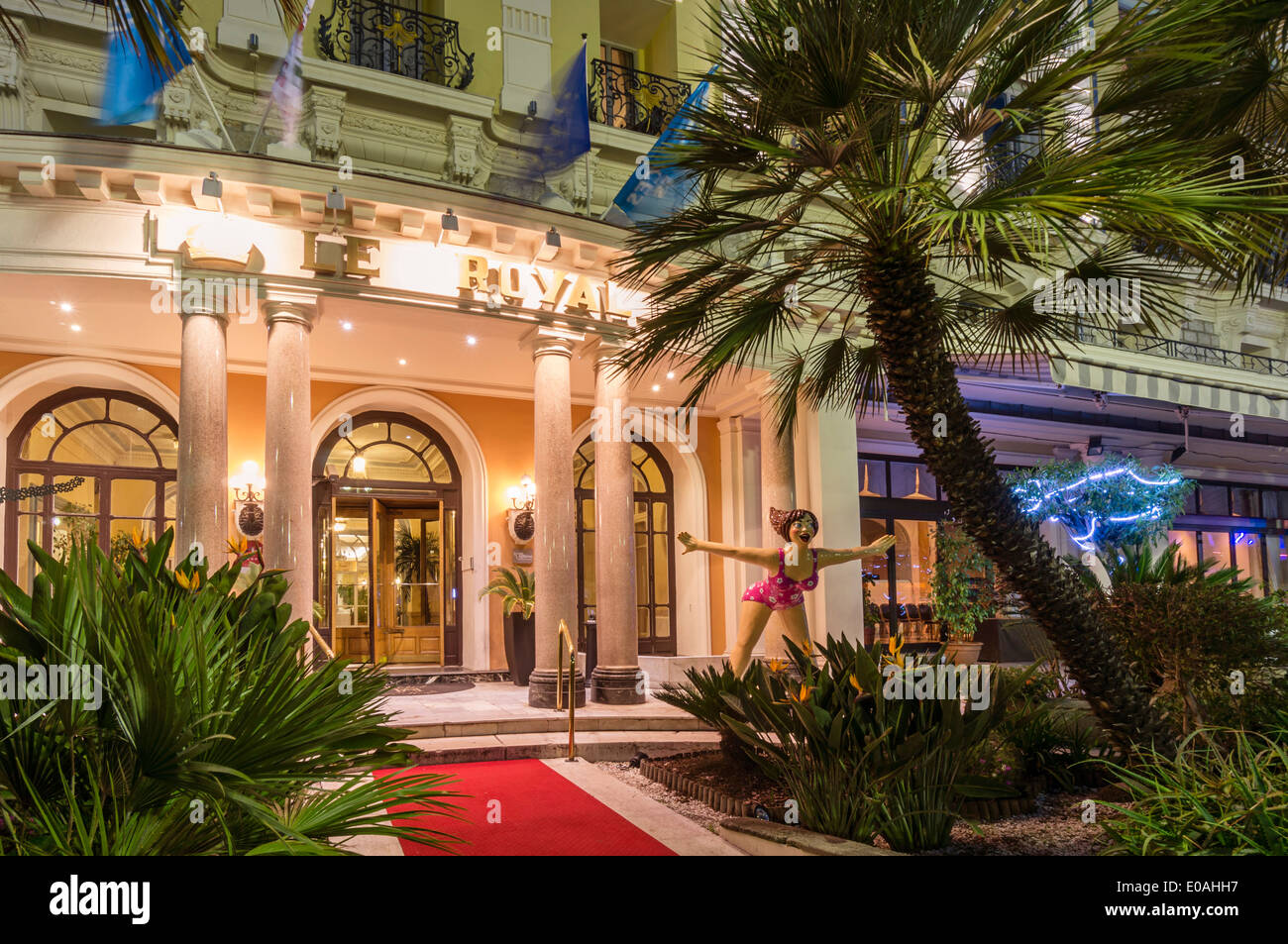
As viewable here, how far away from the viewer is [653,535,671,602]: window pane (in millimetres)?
14758

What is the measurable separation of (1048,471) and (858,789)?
12.2 metres

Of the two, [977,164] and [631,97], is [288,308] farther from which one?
[977,164]

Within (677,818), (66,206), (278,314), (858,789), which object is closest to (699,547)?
(677,818)

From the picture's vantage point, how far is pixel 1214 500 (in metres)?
21.7

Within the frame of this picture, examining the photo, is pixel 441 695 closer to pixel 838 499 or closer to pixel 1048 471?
pixel 838 499

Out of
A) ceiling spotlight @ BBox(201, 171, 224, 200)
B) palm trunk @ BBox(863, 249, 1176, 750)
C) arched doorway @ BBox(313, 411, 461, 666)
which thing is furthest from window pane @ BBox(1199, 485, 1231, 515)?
ceiling spotlight @ BBox(201, 171, 224, 200)

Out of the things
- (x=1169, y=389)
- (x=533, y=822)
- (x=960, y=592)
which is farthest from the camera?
(x=1169, y=389)

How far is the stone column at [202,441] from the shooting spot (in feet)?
28.2

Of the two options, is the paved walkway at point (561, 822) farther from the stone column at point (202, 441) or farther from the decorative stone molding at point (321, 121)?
the decorative stone molding at point (321, 121)

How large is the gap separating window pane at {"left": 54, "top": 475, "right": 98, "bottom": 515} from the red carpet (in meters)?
6.75

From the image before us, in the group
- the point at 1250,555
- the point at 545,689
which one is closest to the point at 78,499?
the point at 545,689

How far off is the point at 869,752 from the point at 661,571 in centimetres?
984

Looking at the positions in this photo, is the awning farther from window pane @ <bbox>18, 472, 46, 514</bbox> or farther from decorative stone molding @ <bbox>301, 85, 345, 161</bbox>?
window pane @ <bbox>18, 472, 46, 514</bbox>

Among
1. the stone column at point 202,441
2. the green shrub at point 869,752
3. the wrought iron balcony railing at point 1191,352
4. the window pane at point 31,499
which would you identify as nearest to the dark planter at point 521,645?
the stone column at point 202,441
